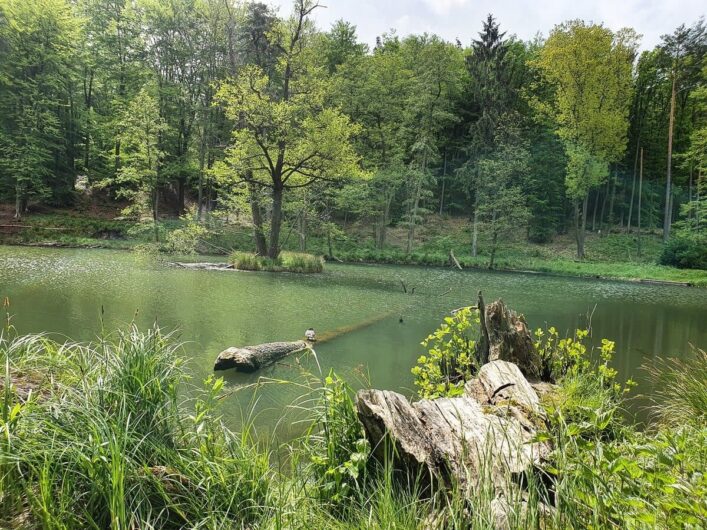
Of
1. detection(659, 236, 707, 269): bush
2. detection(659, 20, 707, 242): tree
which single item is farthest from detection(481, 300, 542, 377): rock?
detection(659, 20, 707, 242): tree

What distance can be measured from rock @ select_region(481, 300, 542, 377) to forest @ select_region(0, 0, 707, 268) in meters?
16.5

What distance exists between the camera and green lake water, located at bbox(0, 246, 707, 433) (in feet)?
20.3

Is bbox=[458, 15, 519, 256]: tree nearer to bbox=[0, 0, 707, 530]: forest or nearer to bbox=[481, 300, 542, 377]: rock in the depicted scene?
bbox=[0, 0, 707, 530]: forest

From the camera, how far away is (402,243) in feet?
106

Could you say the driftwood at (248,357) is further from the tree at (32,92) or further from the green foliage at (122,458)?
the tree at (32,92)

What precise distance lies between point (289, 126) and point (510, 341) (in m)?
15.5

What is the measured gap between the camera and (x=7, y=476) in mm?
1946

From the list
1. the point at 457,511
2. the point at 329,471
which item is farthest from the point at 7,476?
the point at 457,511

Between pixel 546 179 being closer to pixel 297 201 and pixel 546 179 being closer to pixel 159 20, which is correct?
pixel 297 201

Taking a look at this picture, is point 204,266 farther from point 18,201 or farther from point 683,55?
point 683,55

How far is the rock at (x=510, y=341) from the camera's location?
5195mm

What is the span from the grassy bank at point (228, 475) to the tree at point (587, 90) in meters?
29.8

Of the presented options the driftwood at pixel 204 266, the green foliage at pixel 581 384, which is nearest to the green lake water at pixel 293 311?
the driftwood at pixel 204 266

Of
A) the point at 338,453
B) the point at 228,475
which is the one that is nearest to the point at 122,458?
the point at 228,475
